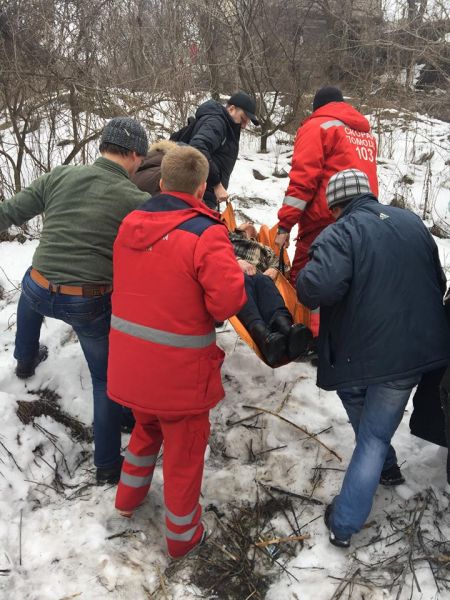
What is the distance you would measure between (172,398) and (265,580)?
3.27 feet

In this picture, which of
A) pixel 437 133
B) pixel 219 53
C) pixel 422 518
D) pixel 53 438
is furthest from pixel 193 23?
pixel 422 518

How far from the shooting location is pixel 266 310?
2.98 m

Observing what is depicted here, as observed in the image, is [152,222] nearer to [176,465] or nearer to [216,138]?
[176,465]

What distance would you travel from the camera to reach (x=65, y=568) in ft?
6.96

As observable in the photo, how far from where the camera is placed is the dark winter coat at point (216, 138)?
3334mm

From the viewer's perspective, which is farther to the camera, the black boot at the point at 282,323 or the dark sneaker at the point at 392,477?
the black boot at the point at 282,323

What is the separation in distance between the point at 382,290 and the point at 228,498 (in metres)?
1.44

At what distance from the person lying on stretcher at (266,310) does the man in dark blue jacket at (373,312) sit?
419 mm

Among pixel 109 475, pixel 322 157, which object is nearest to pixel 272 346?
pixel 109 475

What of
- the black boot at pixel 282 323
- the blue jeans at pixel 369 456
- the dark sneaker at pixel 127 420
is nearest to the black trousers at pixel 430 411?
the blue jeans at pixel 369 456

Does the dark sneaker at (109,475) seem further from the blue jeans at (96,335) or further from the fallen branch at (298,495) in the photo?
the fallen branch at (298,495)

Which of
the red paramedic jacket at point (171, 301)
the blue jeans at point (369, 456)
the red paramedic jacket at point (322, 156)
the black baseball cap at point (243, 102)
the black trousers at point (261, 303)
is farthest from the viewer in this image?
the black baseball cap at point (243, 102)

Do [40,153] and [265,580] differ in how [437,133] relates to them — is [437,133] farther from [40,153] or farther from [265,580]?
[265,580]

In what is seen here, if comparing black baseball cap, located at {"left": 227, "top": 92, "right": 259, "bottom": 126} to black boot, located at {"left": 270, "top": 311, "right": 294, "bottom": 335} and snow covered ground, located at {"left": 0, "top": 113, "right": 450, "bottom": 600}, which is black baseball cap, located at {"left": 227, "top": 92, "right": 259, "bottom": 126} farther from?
snow covered ground, located at {"left": 0, "top": 113, "right": 450, "bottom": 600}
